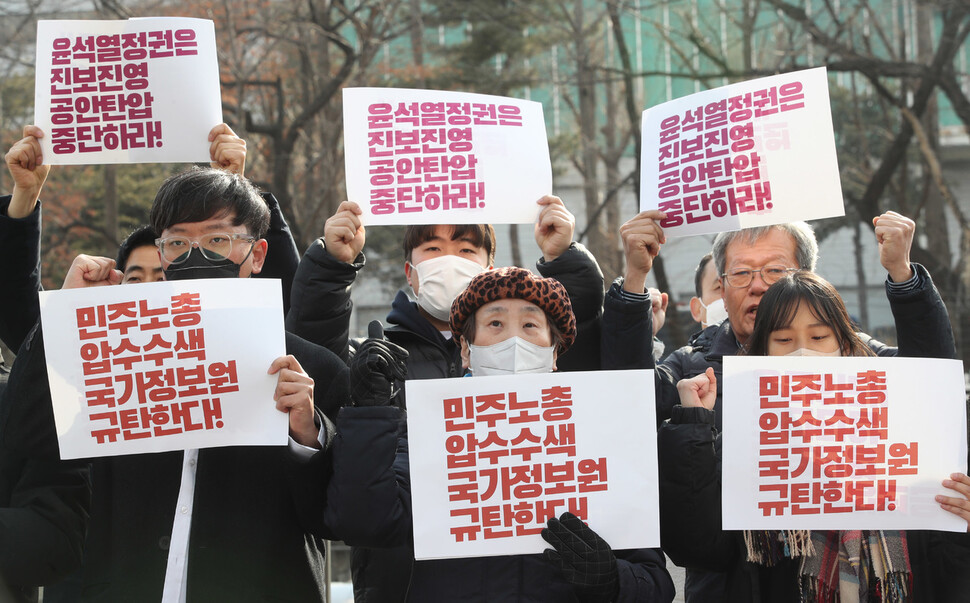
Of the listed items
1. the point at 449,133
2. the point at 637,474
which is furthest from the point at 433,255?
the point at 637,474

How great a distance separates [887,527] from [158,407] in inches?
74.1

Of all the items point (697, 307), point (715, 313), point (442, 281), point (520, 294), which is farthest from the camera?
point (697, 307)

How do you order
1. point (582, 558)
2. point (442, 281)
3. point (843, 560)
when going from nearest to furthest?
point (582, 558) < point (843, 560) < point (442, 281)

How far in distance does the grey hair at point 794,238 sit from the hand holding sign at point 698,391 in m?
0.91

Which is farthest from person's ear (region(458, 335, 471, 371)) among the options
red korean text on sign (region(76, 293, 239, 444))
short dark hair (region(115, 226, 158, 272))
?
short dark hair (region(115, 226, 158, 272))

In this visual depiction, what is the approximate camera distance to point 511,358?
2.75 m

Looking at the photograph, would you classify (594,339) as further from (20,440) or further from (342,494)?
(20,440)

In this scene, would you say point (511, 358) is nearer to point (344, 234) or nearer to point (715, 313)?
point (344, 234)

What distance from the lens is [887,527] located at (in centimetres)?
257

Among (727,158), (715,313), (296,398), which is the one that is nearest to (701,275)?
(715,313)

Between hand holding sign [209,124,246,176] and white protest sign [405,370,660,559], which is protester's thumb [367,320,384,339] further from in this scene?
hand holding sign [209,124,246,176]

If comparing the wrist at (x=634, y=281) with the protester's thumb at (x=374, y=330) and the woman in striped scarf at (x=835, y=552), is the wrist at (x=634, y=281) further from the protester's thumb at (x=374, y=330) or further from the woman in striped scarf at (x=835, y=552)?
the protester's thumb at (x=374, y=330)

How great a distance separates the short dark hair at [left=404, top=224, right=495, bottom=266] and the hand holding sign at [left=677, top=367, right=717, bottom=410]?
1126 millimetres

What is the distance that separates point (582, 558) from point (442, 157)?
4.99ft
